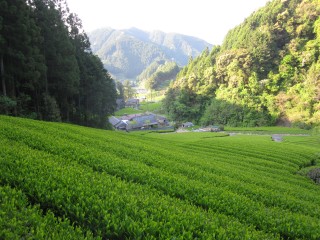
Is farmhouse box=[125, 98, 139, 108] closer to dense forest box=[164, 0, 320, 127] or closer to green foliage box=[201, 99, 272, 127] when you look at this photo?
dense forest box=[164, 0, 320, 127]

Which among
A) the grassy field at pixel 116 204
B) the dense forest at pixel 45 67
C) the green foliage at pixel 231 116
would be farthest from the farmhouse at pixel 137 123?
the grassy field at pixel 116 204

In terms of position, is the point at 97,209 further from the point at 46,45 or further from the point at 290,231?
the point at 46,45

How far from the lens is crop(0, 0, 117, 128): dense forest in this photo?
24.6 metres

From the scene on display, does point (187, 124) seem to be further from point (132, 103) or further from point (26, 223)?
point (26, 223)

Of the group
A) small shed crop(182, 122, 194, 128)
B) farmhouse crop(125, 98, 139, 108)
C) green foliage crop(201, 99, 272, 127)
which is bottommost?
small shed crop(182, 122, 194, 128)

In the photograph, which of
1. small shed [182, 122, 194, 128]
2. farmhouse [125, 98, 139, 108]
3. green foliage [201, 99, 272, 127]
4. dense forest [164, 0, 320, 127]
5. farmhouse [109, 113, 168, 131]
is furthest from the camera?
farmhouse [125, 98, 139, 108]

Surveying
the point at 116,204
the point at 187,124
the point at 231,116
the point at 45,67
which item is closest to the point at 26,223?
the point at 116,204

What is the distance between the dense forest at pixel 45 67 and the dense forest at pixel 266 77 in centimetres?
5519

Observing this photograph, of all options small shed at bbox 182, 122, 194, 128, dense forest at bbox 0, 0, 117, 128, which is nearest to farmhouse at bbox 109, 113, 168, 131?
small shed at bbox 182, 122, 194, 128

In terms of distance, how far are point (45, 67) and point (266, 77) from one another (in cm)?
8055

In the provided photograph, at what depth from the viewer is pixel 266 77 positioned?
89938 millimetres

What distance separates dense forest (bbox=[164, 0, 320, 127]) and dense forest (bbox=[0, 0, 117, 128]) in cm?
5519

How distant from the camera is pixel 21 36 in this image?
2495cm

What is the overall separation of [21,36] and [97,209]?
83.3 feet
